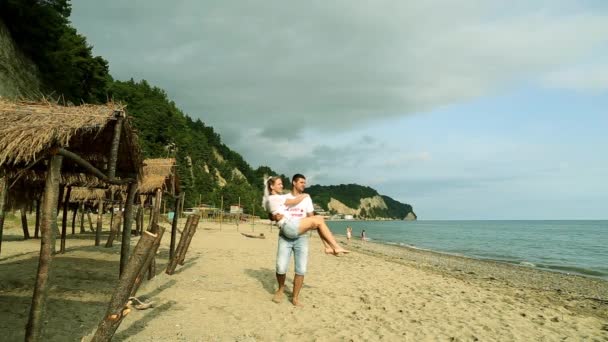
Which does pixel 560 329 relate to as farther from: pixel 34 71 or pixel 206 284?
pixel 34 71

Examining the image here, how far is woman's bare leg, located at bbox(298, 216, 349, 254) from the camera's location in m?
5.80

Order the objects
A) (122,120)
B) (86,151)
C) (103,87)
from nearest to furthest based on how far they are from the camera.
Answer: (122,120), (86,151), (103,87)

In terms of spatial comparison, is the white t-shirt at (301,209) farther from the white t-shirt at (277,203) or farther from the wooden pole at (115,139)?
the wooden pole at (115,139)

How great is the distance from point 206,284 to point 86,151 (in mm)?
3926

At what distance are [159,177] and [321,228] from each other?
25.0ft

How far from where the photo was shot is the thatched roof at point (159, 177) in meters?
11.7

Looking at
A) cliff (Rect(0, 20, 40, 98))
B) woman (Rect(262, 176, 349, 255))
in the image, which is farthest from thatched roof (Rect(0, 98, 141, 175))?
cliff (Rect(0, 20, 40, 98))

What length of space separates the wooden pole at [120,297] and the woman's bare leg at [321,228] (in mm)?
2681

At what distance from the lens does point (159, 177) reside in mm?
11773

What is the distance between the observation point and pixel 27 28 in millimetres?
22922

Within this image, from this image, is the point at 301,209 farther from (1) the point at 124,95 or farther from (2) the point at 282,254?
(1) the point at 124,95

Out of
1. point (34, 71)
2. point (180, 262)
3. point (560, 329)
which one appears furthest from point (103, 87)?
point (560, 329)

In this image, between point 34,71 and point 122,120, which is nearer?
point 122,120

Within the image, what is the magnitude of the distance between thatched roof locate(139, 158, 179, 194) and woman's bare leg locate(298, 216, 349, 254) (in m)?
6.91
